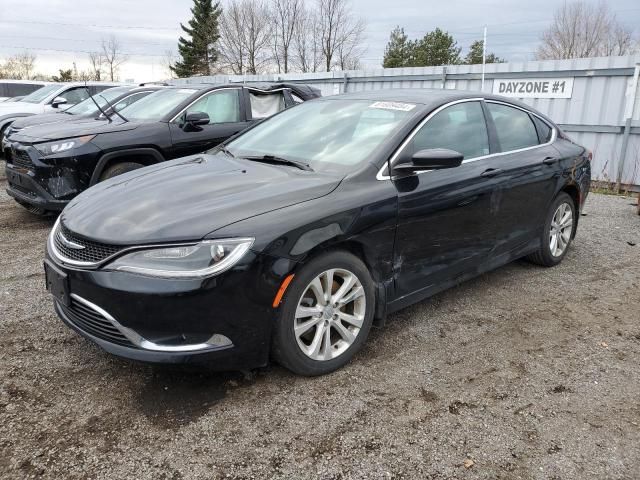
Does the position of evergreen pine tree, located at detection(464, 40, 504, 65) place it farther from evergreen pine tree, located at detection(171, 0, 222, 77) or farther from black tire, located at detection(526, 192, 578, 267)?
black tire, located at detection(526, 192, 578, 267)

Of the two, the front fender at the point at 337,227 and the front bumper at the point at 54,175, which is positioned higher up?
the front fender at the point at 337,227

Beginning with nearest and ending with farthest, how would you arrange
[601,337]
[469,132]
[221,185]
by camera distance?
1. [221,185]
2. [601,337]
3. [469,132]

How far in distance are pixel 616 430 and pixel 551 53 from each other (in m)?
45.0

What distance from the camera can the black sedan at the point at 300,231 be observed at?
2527mm

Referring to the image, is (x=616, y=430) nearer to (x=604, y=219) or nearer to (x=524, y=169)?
(x=524, y=169)

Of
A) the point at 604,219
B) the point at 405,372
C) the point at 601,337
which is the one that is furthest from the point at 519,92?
the point at 405,372

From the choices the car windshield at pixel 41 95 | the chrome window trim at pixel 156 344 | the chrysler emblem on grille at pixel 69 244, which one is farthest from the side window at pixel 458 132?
the car windshield at pixel 41 95

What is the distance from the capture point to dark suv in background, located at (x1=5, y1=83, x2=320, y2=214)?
568 cm

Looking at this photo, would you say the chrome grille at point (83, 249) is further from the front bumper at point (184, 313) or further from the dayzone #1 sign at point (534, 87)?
the dayzone #1 sign at point (534, 87)

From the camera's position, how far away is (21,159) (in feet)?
19.2

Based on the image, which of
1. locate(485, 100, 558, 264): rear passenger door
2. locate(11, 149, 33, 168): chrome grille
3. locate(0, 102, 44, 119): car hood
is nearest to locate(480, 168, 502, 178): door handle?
locate(485, 100, 558, 264): rear passenger door

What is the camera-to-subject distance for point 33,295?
13.4 ft

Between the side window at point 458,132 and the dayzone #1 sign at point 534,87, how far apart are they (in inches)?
303

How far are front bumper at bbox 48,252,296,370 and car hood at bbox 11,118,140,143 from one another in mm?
3788
